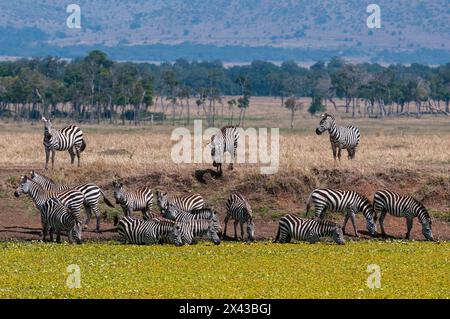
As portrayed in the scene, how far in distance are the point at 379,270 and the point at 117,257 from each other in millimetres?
5427

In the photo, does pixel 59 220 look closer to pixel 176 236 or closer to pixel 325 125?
pixel 176 236

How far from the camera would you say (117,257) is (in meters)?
23.7

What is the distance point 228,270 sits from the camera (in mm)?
22016

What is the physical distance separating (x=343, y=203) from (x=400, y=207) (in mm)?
1416

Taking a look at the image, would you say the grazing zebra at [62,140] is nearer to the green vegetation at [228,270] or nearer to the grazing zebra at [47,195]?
the grazing zebra at [47,195]

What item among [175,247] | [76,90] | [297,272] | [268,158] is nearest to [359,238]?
[175,247]

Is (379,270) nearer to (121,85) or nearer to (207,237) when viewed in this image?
(207,237)

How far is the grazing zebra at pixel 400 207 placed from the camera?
94.2ft

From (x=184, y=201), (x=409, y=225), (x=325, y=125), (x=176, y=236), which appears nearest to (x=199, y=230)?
(x=176, y=236)

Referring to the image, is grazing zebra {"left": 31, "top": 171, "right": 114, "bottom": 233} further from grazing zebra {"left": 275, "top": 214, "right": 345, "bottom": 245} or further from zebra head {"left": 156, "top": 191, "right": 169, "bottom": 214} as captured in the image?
grazing zebra {"left": 275, "top": 214, "right": 345, "bottom": 245}

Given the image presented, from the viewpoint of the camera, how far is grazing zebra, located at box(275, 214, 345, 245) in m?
26.7

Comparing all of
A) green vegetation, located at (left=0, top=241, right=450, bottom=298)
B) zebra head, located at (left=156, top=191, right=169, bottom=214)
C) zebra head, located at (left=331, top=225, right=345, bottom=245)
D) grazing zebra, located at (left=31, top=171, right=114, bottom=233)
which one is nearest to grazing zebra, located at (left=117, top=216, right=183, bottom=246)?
green vegetation, located at (left=0, top=241, right=450, bottom=298)

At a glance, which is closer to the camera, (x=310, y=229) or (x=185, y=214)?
(x=310, y=229)

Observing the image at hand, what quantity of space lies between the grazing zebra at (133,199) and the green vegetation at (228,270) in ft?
8.15
